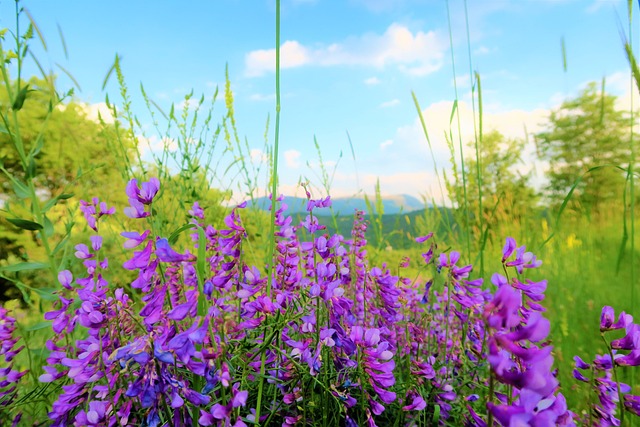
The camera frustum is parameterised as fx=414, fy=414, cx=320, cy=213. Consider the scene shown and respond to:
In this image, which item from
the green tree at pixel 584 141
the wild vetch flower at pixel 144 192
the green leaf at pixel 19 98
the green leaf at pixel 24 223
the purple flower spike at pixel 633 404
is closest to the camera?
the wild vetch flower at pixel 144 192

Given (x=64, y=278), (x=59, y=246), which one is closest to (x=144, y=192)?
(x=64, y=278)

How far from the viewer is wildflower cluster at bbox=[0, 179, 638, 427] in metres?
0.68

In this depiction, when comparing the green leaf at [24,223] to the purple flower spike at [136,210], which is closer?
the purple flower spike at [136,210]

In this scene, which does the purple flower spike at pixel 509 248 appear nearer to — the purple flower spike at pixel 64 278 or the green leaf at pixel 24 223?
the purple flower spike at pixel 64 278

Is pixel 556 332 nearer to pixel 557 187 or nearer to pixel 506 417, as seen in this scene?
pixel 506 417

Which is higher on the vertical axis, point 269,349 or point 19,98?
point 19,98

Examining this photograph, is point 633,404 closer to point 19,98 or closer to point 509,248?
point 509,248

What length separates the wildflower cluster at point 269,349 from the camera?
0.68 meters

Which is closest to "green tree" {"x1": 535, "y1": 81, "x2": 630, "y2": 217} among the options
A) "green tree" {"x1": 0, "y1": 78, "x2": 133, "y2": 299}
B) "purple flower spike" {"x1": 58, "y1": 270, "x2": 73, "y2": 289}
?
"green tree" {"x1": 0, "y1": 78, "x2": 133, "y2": 299}

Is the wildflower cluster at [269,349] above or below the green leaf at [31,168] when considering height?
below

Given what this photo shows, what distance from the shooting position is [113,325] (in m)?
1.16

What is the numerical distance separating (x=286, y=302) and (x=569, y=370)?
80.2 inches

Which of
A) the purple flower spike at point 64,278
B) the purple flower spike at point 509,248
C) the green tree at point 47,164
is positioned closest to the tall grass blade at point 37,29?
the purple flower spike at point 64,278

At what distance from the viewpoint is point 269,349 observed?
121 cm
